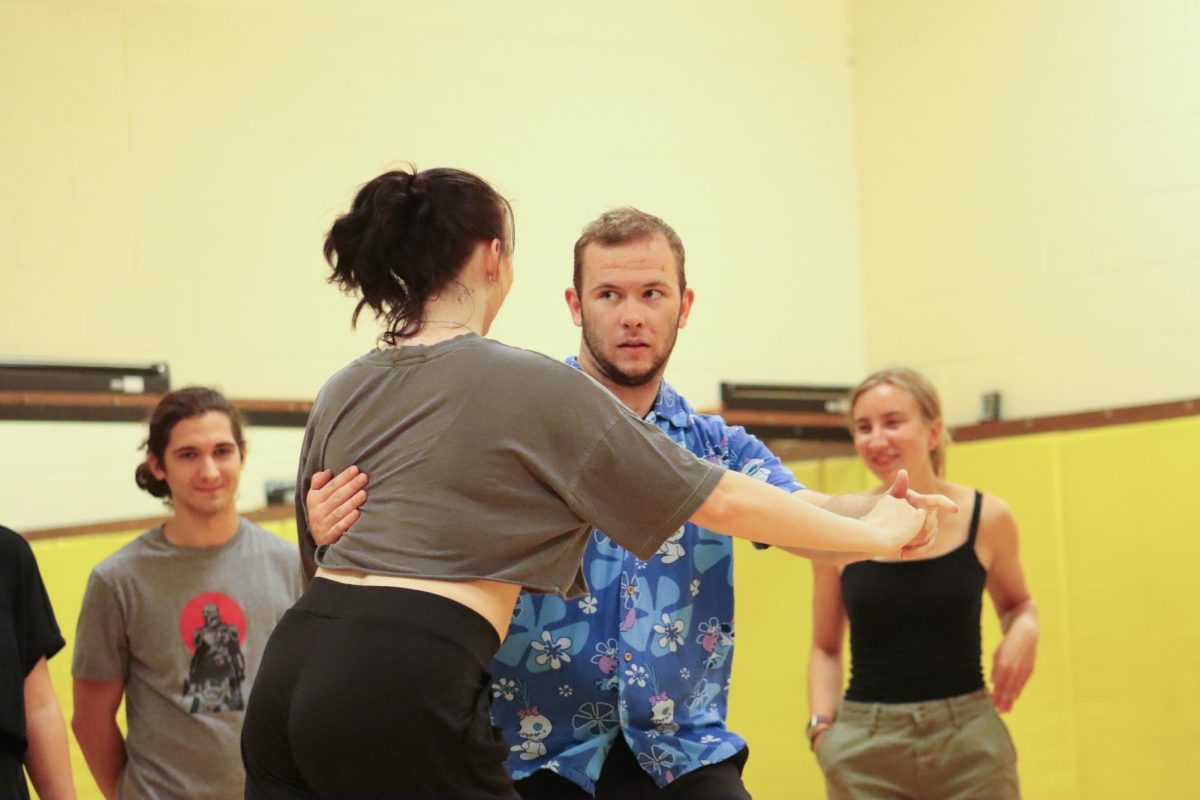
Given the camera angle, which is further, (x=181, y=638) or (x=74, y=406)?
(x=74, y=406)

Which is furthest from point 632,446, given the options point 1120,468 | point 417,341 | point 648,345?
point 1120,468

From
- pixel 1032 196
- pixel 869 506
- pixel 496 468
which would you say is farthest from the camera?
pixel 1032 196

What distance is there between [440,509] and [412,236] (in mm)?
381

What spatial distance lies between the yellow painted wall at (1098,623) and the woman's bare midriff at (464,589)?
311 centimetres

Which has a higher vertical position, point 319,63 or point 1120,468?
point 319,63

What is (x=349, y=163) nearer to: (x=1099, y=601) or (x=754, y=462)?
(x=754, y=462)

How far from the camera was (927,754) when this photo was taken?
3391 mm

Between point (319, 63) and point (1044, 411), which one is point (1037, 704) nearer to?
point (1044, 411)

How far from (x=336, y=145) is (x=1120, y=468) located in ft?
9.38

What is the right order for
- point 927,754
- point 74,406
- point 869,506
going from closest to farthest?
1. point 869,506
2. point 927,754
3. point 74,406

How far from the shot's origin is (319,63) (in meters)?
4.89

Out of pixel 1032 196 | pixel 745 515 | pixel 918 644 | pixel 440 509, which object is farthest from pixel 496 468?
pixel 1032 196

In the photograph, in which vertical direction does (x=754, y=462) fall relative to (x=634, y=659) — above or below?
above

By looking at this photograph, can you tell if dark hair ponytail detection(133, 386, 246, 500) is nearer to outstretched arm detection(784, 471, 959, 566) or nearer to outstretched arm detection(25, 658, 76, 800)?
outstretched arm detection(25, 658, 76, 800)
